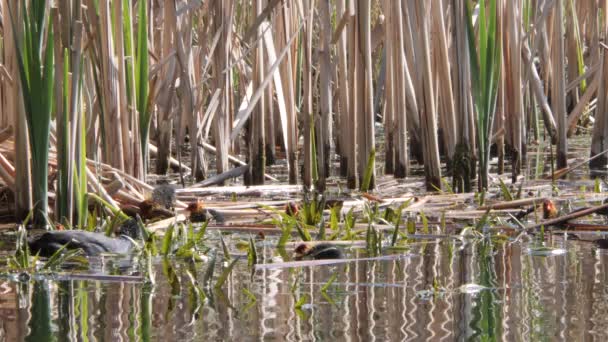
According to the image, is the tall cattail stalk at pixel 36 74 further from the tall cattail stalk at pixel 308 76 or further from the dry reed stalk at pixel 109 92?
the tall cattail stalk at pixel 308 76

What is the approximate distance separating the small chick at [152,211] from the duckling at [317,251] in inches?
31.3

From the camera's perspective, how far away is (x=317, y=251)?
8.80 feet

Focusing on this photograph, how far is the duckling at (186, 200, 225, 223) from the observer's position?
11.2ft

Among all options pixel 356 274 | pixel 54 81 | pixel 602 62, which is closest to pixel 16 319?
pixel 356 274

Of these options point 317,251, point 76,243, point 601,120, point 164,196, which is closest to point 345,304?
point 317,251

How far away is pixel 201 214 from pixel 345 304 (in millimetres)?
1474

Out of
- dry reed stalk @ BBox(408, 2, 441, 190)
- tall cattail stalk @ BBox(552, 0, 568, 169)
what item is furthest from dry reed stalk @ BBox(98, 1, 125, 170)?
Result: tall cattail stalk @ BBox(552, 0, 568, 169)

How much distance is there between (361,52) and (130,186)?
39.7 inches

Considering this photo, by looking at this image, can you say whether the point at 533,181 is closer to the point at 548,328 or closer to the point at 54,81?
the point at 54,81

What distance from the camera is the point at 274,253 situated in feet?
9.02

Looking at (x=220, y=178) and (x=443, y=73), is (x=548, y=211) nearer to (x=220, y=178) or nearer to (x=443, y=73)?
(x=443, y=73)

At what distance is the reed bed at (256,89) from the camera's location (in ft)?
9.95

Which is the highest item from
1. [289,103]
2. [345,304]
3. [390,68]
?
[390,68]

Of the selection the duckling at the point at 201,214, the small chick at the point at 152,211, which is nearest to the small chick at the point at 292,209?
the duckling at the point at 201,214
